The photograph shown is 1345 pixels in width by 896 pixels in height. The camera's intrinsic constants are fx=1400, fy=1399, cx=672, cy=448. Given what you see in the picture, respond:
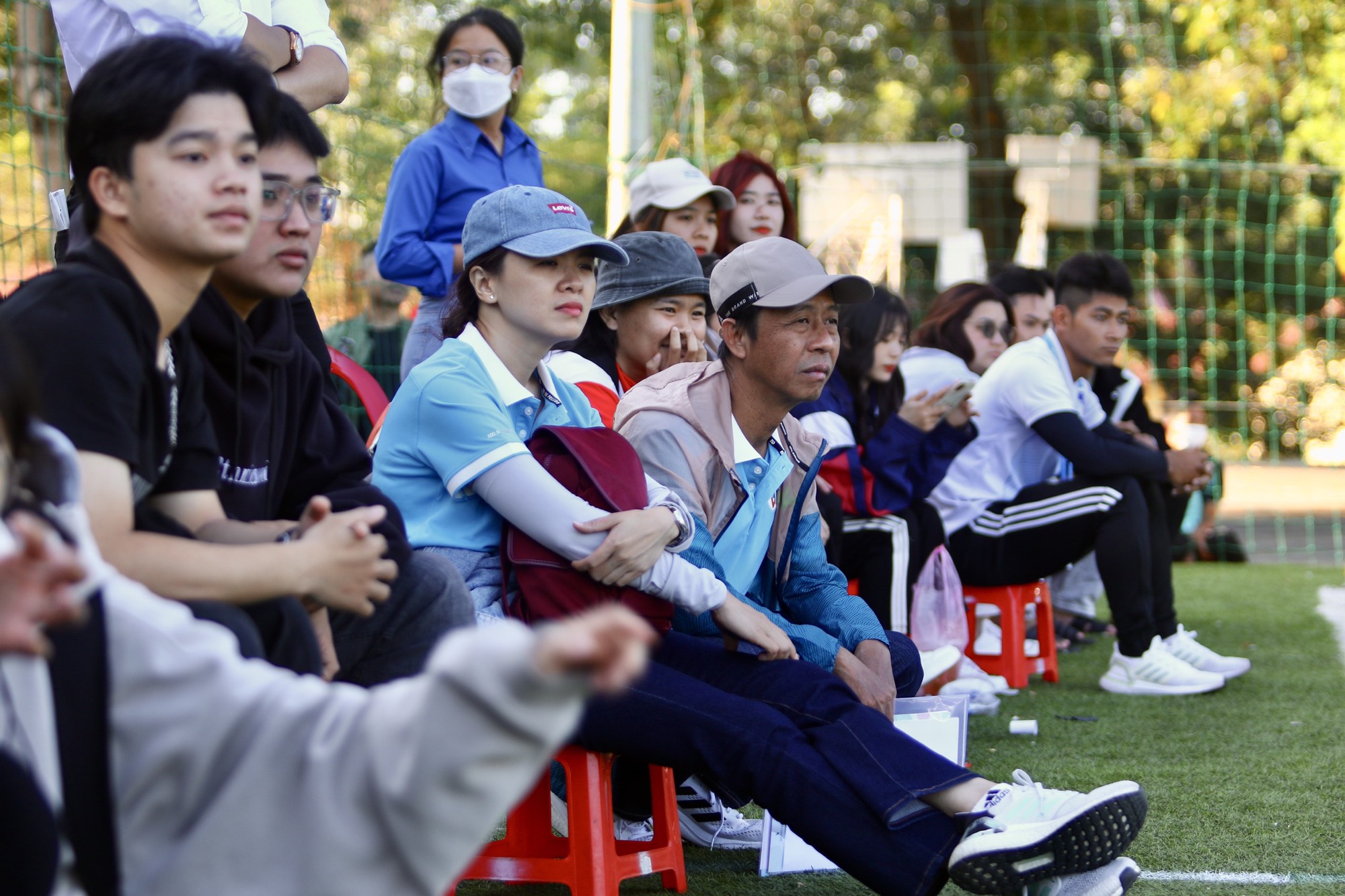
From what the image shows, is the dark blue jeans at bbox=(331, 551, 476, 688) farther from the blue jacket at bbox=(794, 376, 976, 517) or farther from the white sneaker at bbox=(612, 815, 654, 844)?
the blue jacket at bbox=(794, 376, 976, 517)

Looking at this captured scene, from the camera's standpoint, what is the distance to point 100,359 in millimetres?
1511

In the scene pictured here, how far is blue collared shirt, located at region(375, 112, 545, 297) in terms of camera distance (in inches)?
164

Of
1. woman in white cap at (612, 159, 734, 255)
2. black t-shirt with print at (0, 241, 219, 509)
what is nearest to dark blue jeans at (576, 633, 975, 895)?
black t-shirt with print at (0, 241, 219, 509)

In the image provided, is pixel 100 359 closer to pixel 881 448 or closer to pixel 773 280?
pixel 773 280

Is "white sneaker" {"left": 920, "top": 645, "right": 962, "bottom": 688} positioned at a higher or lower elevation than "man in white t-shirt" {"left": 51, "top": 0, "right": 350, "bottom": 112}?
lower

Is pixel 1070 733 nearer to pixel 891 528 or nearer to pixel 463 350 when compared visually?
pixel 891 528

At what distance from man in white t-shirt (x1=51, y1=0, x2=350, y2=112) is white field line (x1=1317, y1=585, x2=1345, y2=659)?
4196 millimetres

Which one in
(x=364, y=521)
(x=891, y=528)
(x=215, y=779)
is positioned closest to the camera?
(x=215, y=779)

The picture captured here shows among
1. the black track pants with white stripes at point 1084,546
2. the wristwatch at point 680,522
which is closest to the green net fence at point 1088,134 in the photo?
the black track pants with white stripes at point 1084,546

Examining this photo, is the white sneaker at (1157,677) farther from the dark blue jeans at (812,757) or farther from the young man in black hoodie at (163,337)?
the young man in black hoodie at (163,337)

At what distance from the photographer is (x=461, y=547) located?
2.48 m

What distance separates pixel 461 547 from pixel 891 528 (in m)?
2.08

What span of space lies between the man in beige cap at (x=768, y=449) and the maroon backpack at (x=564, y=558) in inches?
7.9

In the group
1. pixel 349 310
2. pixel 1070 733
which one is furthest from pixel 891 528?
pixel 349 310
